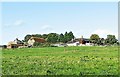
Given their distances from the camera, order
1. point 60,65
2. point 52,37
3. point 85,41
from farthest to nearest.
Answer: point 85,41, point 52,37, point 60,65

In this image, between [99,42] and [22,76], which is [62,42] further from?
[22,76]

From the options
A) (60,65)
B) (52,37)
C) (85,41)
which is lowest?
(60,65)

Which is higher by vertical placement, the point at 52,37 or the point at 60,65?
the point at 52,37

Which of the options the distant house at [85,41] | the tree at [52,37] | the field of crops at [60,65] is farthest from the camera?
the distant house at [85,41]

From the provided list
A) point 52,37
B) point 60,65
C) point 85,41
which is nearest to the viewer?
point 60,65

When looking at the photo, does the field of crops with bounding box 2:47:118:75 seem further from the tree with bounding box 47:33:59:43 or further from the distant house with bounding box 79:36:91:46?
the distant house with bounding box 79:36:91:46

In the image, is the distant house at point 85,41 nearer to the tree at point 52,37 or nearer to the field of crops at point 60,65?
the tree at point 52,37

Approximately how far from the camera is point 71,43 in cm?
7950

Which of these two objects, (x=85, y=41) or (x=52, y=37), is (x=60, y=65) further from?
(x=85, y=41)

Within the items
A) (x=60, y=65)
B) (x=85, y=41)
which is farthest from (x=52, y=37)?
(x=60, y=65)

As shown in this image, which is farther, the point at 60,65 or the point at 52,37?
the point at 52,37

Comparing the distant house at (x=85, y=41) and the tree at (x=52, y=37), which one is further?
the distant house at (x=85, y=41)

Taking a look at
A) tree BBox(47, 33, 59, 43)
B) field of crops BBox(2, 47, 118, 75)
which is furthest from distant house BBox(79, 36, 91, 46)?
field of crops BBox(2, 47, 118, 75)

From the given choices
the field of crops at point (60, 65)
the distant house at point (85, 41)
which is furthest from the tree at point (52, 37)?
the field of crops at point (60, 65)
